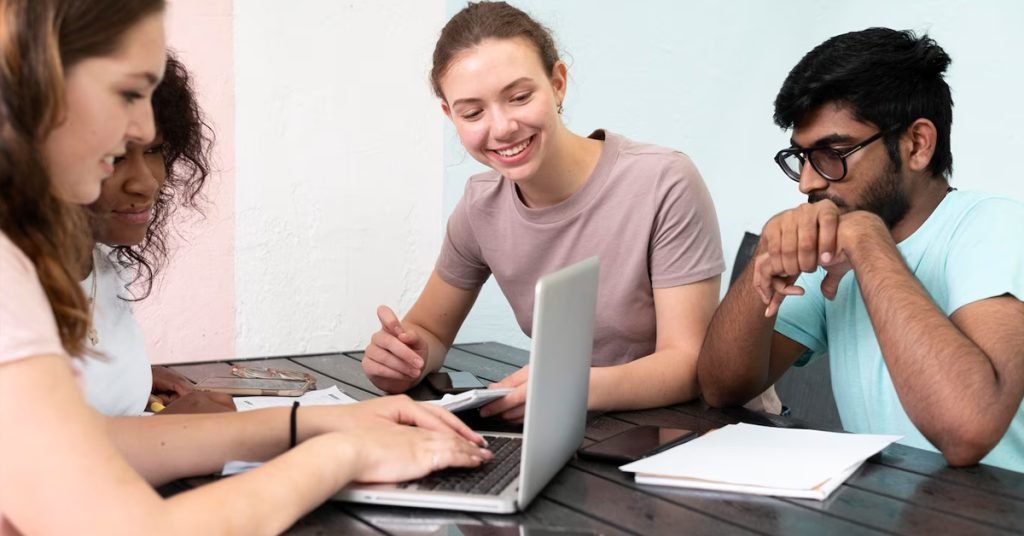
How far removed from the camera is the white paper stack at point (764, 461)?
4.32 feet

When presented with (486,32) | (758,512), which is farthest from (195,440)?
(486,32)

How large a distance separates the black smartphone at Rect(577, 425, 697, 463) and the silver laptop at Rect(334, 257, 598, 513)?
0.16 ft

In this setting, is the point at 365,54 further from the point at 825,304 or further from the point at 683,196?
the point at 825,304

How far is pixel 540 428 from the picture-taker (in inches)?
48.8

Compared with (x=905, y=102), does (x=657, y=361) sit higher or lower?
lower

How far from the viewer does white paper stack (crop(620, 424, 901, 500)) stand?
132 centimetres

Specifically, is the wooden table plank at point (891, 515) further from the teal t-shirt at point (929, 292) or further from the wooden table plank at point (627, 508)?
the teal t-shirt at point (929, 292)

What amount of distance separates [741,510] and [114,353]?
37.7 inches

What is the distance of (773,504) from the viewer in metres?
1.27

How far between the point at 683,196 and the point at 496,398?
0.62 m

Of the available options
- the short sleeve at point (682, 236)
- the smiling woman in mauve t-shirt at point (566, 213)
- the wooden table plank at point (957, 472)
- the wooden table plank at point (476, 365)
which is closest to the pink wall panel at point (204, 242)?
the wooden table plank at point (476, 365)

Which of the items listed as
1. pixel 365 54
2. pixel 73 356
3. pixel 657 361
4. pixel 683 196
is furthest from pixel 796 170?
pixel 365 54

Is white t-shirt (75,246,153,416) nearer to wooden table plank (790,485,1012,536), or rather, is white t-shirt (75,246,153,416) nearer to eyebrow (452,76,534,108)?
eyebrow (452,76,534,108)

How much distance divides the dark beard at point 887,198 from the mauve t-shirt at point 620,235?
0.31m
